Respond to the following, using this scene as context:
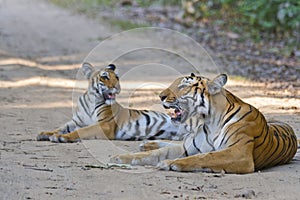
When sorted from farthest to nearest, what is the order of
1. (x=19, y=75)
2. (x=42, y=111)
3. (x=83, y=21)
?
(x=83, y=21), (x=19, y=75), (x=42, y=111)

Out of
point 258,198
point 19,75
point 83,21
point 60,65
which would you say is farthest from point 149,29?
point 258,198

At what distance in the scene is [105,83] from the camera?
22.7 ft

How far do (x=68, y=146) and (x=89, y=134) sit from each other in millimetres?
357

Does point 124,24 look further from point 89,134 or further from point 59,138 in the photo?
point 59,138

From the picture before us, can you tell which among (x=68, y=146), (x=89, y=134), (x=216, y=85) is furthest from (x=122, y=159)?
(x=89, y=134)

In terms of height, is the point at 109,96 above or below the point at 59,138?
above

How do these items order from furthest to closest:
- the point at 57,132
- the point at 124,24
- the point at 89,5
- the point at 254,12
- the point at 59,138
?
the point at 89,5
the point at 124,24
the point at 254,12
the point at 57,132
the point at 59,138

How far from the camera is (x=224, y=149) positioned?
17.7 ft

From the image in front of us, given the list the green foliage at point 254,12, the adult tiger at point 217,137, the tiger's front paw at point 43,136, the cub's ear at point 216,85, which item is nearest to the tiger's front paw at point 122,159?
the adult tiger at point 217,137

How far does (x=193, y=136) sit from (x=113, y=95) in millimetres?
1407

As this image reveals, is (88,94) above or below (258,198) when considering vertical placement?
above

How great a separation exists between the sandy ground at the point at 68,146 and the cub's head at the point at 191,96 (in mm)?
573

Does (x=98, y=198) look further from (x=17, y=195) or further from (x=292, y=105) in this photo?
(x=292, y=105)

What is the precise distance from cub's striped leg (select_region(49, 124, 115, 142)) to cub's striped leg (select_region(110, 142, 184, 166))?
120cm
